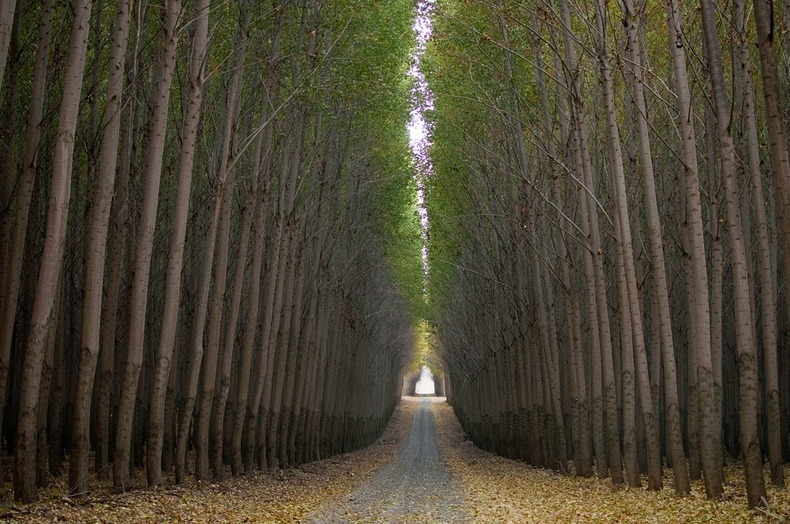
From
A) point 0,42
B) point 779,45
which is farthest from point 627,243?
point 0,42

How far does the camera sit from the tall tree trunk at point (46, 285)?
940cm

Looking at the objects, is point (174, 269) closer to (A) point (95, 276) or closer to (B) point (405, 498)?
(A) point (95, 276)

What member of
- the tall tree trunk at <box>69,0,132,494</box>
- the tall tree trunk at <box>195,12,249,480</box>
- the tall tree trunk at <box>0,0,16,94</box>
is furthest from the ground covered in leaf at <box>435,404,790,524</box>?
the tall tree trunk at <box>0,0,16,94</box>

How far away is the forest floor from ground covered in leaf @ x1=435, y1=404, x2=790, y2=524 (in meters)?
0.02

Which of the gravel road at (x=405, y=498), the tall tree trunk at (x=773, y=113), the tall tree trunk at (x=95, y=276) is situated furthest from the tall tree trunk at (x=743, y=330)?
the tall tree trunk at (x=95, y=276)

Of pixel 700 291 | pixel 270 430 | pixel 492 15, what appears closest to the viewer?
pixel 700 291

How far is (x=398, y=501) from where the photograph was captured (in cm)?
1484

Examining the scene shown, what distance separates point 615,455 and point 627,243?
14.1ft

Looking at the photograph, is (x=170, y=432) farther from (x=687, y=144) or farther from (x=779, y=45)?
(x=779, y=45)

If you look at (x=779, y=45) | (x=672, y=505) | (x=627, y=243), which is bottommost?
(x=672, y=505)

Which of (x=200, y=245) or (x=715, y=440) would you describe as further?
(x=200, y=245)

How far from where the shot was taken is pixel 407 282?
149 feet

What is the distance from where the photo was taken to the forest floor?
391 inches

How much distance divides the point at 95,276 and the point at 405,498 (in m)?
7.68
